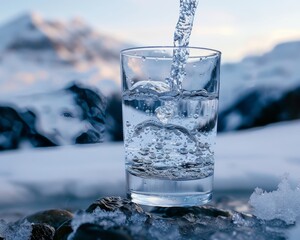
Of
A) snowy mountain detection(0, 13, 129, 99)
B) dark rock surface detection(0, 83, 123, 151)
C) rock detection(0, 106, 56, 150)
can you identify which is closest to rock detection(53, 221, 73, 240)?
dark rock surface detection(0, 83, 123, 151)

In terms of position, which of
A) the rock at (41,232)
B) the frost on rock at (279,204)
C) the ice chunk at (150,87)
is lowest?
the rock at (41,232)

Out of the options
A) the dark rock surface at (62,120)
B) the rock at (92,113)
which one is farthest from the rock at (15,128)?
the rock at (92,113)

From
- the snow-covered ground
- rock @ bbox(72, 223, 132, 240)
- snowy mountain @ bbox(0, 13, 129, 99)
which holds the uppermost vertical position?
rock @ bbox(72, 223, 132, 240)

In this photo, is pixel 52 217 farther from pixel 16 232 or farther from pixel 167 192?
pixel 167 192

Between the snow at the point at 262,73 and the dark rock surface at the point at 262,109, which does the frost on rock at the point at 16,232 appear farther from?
the snow at the point at 262,73

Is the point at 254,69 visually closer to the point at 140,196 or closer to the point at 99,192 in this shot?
the point at 99,192

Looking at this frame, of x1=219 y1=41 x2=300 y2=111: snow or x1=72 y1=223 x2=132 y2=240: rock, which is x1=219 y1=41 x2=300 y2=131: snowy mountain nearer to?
x1=219 y1=41 x2=300 y2=111: snow
